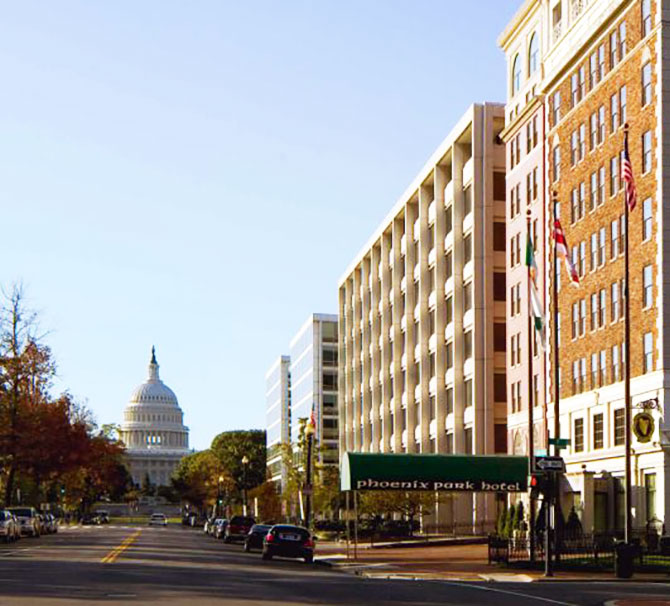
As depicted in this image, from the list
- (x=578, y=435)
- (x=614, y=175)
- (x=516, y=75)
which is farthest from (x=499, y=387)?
(x=614, y=175)

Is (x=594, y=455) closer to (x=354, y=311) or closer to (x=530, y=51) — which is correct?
(x=530, y=51)

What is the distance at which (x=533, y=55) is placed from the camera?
7400cm

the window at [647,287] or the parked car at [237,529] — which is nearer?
the window at [647,287]

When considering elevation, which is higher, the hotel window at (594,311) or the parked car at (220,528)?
the hotel window at (594,311)

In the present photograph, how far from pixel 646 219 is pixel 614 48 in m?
8.79

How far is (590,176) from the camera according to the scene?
63.0 meters

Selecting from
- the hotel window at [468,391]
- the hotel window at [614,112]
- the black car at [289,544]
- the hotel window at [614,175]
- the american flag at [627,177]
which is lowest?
the black car at [289,544]

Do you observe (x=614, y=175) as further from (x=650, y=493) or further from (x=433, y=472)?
(x=433, y=472)

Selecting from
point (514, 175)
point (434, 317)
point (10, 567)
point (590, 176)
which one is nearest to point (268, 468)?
point (434, 317)

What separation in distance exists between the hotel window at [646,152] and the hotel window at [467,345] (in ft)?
96.6

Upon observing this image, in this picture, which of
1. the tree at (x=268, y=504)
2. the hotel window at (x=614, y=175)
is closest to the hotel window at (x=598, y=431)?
the hotel window at (x=614, y=175)

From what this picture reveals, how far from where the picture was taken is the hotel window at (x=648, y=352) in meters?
54.5

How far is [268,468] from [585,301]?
13834 cm

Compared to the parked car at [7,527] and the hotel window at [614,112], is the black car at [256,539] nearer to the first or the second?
the parked car at [7,527]
